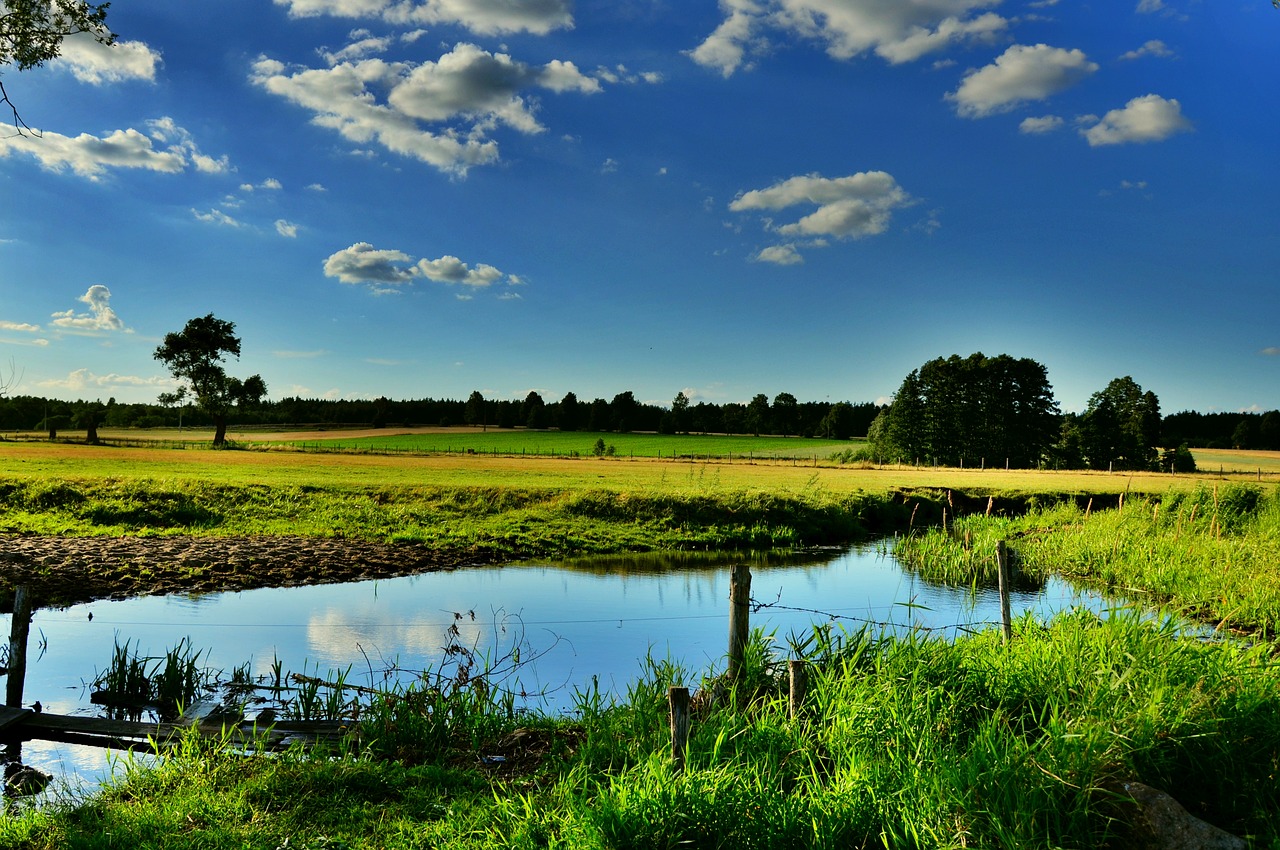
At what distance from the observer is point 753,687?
785cm

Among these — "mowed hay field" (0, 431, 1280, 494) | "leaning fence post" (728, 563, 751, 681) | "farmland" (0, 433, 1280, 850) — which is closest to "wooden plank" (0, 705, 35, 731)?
"farmland" (0, 433, 1280, 850)

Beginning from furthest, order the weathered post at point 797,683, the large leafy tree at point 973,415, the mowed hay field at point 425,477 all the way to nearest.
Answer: the large leafy tree at point 973,415 < the mowed hay field at point 425,477 < the weathered post at point 797,683

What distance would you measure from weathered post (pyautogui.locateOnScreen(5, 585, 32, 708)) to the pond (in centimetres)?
101

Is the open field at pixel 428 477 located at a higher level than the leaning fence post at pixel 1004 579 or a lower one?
lower

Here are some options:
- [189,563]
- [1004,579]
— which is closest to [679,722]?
[1004,579]

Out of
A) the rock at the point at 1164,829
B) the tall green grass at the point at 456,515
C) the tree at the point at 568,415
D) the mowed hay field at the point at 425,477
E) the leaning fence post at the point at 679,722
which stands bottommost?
the tall green grass at the point at 456,515

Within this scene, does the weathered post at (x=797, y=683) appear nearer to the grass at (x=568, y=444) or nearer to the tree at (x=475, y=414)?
the grass at (x=568, y=444)

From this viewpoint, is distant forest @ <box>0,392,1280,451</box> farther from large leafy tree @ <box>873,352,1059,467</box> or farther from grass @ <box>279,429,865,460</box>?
large leafy tree @ <box>873,352,1059,467</box>

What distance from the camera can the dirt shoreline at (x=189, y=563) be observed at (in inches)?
723

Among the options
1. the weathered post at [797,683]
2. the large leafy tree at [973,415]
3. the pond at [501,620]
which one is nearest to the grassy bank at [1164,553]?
the pond at [501,620]

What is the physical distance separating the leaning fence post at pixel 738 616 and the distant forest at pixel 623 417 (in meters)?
112

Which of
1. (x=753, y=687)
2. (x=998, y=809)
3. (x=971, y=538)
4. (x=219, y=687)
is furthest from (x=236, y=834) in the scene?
(x=971, y=538)

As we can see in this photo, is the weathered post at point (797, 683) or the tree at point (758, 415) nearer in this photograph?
the weathered post at point (797, 683)

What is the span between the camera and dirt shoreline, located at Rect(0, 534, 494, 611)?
18.4 metres
